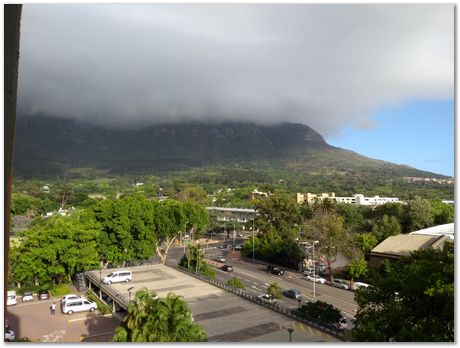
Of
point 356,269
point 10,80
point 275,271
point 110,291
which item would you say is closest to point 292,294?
point 356,269

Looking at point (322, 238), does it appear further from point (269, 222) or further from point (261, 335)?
point (261, 335)

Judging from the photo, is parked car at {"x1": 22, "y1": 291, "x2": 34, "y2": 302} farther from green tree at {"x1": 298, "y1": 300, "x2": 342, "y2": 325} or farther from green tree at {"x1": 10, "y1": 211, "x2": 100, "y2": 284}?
green tree at {"x1": 298, "y1": 300, "x2": 342, "y2": 325}

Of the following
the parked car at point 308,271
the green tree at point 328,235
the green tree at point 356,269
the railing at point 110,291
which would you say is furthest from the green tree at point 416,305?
the parked car at point 308,271

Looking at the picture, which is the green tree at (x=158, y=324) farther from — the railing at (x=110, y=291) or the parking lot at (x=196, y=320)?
the railing at (x=110, y=291)

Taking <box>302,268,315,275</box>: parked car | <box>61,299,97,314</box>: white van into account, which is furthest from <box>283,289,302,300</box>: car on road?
<box>61,299,97,314</box>: white van

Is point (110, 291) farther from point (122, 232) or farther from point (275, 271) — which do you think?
point (275, 271)

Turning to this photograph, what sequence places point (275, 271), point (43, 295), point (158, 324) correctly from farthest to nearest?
point (275, 271)
point (43, 295)
point (158, 324)
